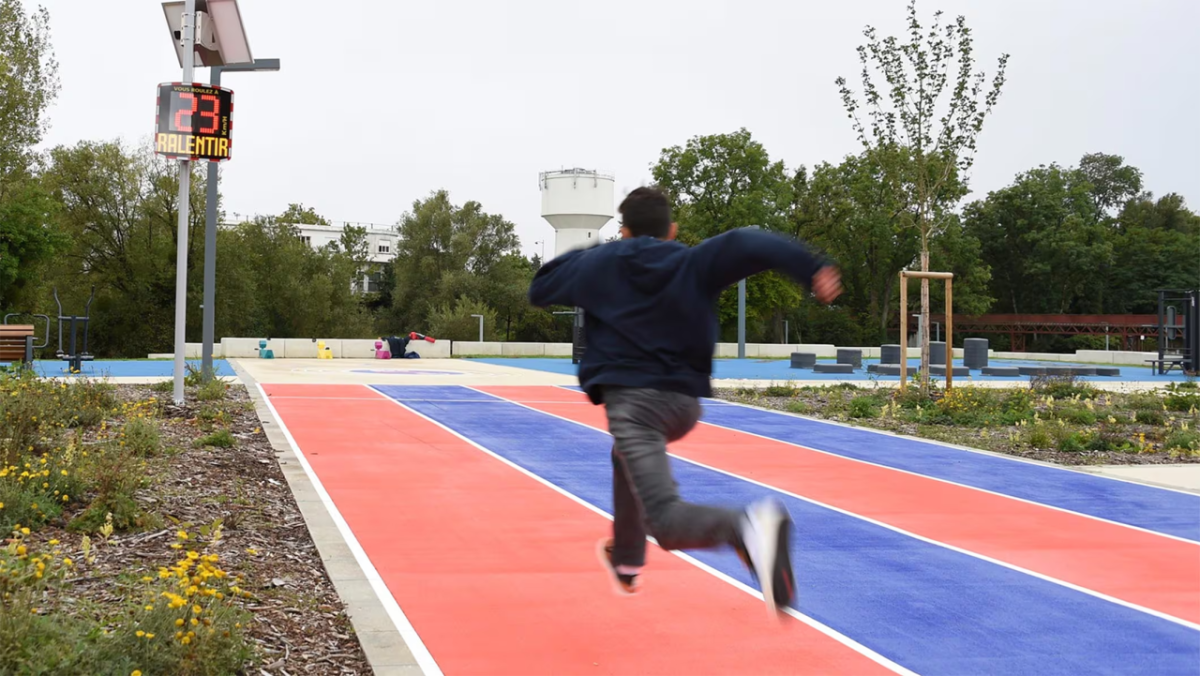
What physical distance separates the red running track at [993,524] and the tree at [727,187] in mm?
50850

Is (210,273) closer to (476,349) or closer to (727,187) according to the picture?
(476,349)

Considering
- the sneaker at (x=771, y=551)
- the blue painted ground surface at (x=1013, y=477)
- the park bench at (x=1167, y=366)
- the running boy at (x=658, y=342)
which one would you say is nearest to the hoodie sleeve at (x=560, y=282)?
the running boy at (x=658, y=342)

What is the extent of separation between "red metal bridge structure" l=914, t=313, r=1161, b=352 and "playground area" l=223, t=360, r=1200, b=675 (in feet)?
164

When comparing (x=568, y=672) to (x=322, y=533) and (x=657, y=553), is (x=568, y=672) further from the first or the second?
(x=322, y=533)

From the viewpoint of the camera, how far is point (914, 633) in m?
5.59

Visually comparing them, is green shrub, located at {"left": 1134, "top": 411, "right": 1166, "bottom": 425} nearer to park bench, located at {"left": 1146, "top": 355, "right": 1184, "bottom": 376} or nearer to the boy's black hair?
the boy's black hair

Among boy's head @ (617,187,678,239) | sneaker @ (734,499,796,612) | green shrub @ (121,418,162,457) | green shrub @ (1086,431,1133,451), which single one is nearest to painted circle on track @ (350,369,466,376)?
green shrub @ (121,418,162,457)

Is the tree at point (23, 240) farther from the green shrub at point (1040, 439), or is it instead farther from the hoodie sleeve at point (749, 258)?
the hoodie sleeve at point (749, 258)

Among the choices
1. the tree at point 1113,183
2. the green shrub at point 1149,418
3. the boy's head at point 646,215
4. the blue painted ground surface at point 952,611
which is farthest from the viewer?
the tree at point 1113,183

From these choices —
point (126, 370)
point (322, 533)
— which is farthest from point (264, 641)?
point (126, 370)

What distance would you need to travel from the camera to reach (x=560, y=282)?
4.25m

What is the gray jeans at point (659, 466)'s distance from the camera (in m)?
3.84

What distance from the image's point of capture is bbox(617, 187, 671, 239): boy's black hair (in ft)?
14.0

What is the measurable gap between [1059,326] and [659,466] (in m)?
66.8
